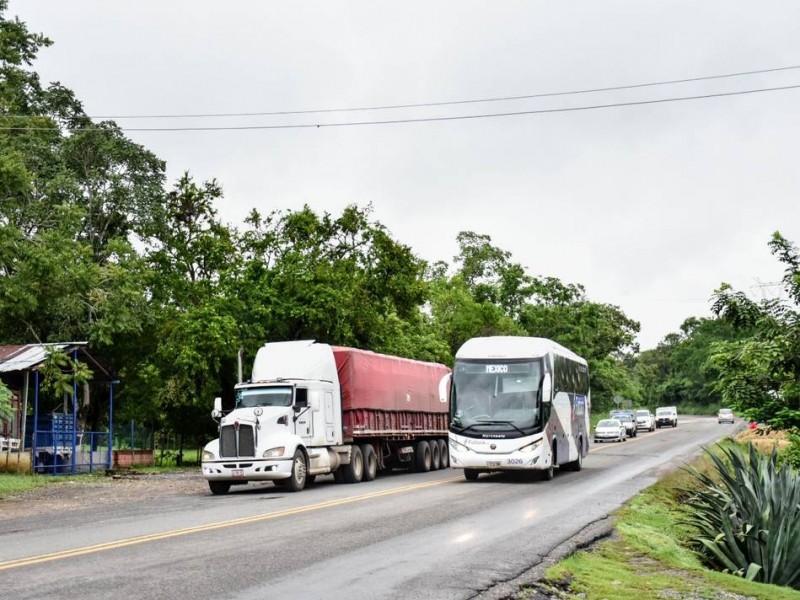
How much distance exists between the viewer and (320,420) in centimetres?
2384

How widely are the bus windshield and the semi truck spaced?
90cm

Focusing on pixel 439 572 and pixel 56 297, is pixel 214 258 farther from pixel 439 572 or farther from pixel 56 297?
pixel 439 572

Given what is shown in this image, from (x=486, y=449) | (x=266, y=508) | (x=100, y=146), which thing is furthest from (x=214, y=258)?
(x=266, y=508)

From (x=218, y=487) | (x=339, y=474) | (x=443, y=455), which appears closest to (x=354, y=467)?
(x=339, y=474)

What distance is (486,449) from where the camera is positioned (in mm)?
23219

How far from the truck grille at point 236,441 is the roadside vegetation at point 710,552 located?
363 inches

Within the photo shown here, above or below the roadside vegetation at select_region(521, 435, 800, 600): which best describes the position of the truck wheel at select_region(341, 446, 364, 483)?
above

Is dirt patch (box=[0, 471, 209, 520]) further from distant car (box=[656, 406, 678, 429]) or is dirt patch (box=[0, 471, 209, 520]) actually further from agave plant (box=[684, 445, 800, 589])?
distant car (box=[656, 406, 678, 429])

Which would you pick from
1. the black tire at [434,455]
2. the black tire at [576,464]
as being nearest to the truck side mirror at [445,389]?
the black tire at [576,464]

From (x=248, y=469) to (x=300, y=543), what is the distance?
10136mm

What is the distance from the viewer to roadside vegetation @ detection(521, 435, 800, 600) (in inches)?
375

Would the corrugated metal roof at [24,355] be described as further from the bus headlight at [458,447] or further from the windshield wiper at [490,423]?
the windshield wiper at [490,423]

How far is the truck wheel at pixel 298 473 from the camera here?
866 inches

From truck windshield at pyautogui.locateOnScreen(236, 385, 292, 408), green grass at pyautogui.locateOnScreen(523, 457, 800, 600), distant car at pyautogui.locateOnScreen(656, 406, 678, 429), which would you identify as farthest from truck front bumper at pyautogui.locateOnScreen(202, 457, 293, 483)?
distant car at pyautogui.locateOnScreen(656, 406, 678, 429)
